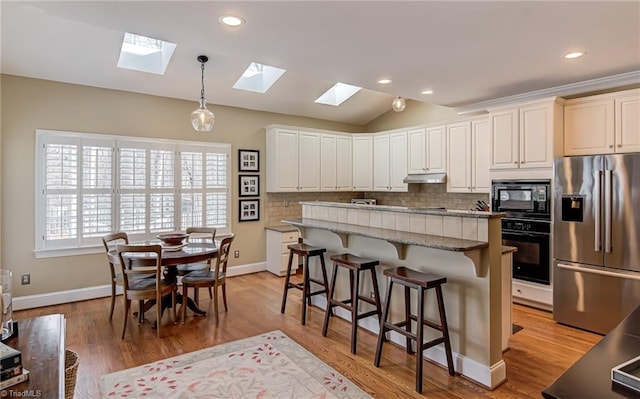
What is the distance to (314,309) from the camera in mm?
4188

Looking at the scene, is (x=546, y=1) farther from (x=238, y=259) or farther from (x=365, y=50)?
(x=238, y=259)

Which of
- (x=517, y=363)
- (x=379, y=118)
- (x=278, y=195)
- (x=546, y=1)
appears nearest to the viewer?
(x=546, y=1)

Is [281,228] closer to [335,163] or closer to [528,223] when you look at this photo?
[335,163]

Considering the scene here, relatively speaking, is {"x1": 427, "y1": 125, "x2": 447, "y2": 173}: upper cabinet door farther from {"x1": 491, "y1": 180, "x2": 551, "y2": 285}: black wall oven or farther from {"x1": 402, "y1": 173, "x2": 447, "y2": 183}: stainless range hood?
{"x1": 491, "y1": 180, "x2": 551, "y2": 285}: black wall oven

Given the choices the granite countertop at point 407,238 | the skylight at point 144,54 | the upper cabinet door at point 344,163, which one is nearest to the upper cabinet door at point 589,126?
the granite countertop at point 407,238

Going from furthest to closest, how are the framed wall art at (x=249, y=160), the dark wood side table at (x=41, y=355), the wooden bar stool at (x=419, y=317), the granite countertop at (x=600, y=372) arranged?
1. the framed wall art at (x=249, y=160)
2. the wooden bar stool at (x=419, y=317)
3. the dark wood side table at (x=41, y=355)
4. the granite countertop at (x=600, y=372)

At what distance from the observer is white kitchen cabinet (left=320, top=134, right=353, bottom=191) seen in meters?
6.36

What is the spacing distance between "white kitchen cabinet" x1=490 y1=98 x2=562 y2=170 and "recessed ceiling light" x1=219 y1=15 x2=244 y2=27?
3.38 meters

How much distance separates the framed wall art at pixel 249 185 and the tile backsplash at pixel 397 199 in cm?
27

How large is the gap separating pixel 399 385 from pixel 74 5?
3.41 meters

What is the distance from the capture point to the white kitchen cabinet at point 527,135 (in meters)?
3.92

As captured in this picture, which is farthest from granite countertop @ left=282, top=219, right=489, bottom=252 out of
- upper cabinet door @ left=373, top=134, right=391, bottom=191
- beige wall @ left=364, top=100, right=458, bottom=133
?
beige wall @ left=364, top=100, right=458, bottom=133

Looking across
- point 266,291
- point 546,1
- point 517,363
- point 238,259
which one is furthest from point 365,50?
point 238,259

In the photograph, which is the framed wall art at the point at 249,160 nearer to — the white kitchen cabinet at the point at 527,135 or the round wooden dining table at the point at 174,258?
the round wooden dining table at the point at 174,258
